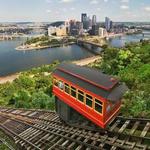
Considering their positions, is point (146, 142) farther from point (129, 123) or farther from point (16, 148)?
point (16, 148)

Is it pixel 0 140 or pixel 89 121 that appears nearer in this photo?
pixel 89 121

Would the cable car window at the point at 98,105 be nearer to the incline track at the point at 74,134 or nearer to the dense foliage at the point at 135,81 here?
the incline track at the point at 74,134

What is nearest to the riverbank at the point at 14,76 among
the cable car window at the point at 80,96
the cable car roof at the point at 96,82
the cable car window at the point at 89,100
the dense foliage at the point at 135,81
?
the dense foliage at the point at 135,81

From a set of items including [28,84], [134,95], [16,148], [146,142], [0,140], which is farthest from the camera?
[28,84]

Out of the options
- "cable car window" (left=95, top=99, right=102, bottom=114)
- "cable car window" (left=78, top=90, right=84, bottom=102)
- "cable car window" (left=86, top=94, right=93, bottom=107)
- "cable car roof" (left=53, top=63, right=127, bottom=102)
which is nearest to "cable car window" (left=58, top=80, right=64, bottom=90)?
"cable car roof" (left=53, top=63, right=127, bottom=102)

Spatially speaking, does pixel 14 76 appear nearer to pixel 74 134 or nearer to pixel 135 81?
pixel 135 81

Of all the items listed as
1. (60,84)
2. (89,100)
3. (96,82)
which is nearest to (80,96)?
(89,100)

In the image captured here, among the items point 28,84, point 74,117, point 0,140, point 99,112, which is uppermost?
point 99,112

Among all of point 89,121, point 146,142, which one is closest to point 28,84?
point 89,121
